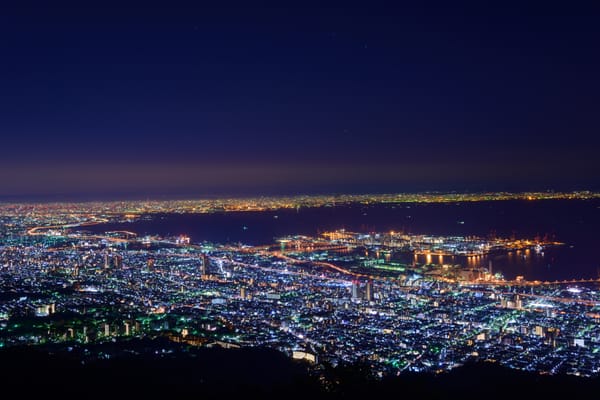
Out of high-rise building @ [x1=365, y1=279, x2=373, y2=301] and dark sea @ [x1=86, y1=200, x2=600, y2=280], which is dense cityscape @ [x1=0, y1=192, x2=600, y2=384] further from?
dark sea @ [x1=86, y1=200, x2=600, y2=280]

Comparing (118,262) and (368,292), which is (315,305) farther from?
(118,262)

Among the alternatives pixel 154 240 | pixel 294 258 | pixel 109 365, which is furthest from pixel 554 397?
pixel 154 240

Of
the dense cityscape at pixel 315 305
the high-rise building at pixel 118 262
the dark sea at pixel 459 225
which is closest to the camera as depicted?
the dense cityscape at pixel 315 305

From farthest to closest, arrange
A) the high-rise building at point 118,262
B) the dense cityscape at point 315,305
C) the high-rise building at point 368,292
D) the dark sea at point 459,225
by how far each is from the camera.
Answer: the dark sea at point 459,225, the high-rise building at point 118,262, the high-rise building at point 368,292, the dense cityscape at point 315,305

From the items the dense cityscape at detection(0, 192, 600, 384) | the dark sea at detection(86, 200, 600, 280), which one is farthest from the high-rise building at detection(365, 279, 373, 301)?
the dark sea at detection(86, 200, 600, 280)

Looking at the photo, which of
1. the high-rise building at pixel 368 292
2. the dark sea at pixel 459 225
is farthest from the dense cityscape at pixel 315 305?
the dark sea at pixel 459 225

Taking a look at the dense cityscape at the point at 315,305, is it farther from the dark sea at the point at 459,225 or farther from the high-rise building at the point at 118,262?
the dark sea at the point at 459,225
